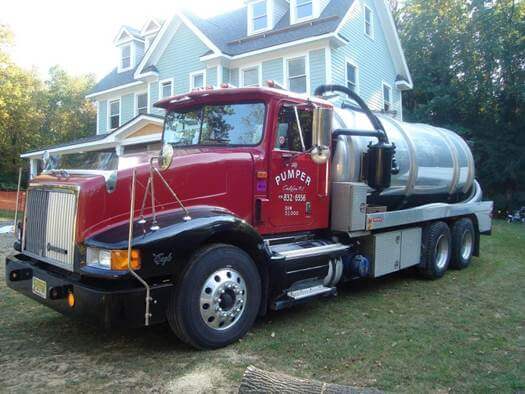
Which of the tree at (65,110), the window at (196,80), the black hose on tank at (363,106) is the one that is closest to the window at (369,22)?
the window at (196,80)

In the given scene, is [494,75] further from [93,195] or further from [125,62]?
[93,195]

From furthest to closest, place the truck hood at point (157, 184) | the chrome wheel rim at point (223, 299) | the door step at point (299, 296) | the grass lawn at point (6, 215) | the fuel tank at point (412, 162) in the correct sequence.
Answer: the grass lawn at point (6, 215)
the fuel tank at point (412, 162)
the door step at point (299, 296)
the chrome wheel rim at point (223, 299)
the truck hood at point (157, 184)

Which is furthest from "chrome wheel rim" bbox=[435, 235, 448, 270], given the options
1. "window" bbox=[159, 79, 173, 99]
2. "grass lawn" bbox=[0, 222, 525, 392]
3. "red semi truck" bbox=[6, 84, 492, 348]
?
"window" bbox=[159, 79, 173, 99]

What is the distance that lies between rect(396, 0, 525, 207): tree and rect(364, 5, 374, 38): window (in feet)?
19.9

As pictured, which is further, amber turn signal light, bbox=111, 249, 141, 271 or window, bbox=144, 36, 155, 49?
window, bbox=144, 36, 155, 49

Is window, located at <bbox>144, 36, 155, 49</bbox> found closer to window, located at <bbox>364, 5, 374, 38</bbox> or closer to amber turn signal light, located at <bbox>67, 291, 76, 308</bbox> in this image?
window, located at <bbox>364, 5, 374, 38</bbox>

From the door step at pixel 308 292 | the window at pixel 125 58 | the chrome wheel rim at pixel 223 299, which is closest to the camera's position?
the chrome wheel rim at pixel 223 299

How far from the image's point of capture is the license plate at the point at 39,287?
448cm

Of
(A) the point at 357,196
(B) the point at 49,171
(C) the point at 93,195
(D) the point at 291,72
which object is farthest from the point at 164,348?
(D) the point at 291,72

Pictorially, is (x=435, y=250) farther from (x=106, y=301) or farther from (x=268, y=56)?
(x=268, y=56)

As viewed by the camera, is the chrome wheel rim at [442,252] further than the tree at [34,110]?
No

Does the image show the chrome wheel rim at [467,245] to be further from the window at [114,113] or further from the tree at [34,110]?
the tree at [34,110]

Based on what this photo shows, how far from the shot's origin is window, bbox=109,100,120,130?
24.2m

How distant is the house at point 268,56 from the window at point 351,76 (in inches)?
1.5
